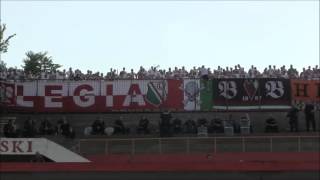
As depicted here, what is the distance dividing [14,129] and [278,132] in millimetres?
9960

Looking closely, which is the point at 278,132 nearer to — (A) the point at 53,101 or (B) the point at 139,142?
(B) the point at 139,142

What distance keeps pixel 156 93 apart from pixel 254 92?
390cm

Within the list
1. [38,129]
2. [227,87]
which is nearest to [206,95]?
[227,87]

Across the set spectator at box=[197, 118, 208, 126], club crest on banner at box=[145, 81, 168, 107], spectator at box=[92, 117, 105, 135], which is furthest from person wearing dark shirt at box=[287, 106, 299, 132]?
spectator at box=[92, 117, 105, 135]

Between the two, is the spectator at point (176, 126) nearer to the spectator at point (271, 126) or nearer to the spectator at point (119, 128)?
the spectator at point (119, 128)

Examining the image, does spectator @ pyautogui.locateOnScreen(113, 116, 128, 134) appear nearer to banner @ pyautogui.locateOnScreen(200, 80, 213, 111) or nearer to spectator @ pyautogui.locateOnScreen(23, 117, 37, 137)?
spectator @ pyautogui.locateOnScreen(23, 117, 37, 137)

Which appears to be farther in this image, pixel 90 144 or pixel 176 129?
pixel 176 129

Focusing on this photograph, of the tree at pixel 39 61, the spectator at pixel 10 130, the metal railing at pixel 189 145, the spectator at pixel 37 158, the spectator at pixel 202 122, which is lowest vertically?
the spectator at pixel 37 158

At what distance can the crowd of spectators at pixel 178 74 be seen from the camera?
1015 inches

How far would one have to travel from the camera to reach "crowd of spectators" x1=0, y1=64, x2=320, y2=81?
1015 inches

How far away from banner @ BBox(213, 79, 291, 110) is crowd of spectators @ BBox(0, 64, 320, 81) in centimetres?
34

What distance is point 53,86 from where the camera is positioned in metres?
26.3

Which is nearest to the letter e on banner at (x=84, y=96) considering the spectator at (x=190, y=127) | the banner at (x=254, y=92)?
the spectator at (x=190, y=127)

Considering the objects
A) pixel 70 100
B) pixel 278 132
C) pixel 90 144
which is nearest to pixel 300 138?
pixel 278 132
